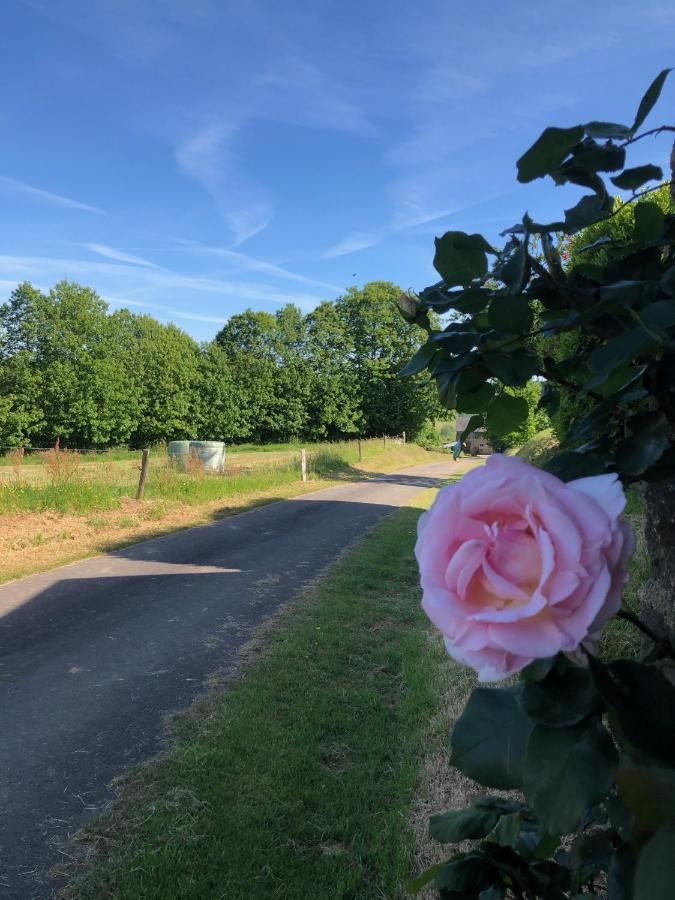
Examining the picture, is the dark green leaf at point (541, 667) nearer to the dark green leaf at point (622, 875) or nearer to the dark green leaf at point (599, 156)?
the dark green leaf at point (622, 875)

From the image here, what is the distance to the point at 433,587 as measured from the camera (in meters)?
0.46

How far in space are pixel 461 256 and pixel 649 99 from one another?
274 millimetres

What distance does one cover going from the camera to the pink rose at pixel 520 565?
42 centimetres

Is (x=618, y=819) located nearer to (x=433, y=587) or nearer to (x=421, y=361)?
(x=433, y=587)

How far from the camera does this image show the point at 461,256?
78 cm

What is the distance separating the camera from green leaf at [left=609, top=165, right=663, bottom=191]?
78cm

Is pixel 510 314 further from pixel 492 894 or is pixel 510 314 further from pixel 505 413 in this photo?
pixel 492 894

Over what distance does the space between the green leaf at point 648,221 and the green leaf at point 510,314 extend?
0.65ft

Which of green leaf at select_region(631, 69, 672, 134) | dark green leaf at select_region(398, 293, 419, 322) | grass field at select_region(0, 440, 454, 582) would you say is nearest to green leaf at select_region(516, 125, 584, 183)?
green leaf at select_region(631, 69, 672, 134)

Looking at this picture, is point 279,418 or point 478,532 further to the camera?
point 279,418

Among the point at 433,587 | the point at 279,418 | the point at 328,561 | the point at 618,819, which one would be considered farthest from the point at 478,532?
the point at 279,418

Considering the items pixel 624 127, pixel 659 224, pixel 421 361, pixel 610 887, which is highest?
pixel 624 127

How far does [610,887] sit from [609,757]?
6.4 inches

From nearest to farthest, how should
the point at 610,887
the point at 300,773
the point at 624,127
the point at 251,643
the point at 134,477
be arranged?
the point at 610,887, the point at 624,127, the point at 300,773, the point at 251,643, the point at 134,477
